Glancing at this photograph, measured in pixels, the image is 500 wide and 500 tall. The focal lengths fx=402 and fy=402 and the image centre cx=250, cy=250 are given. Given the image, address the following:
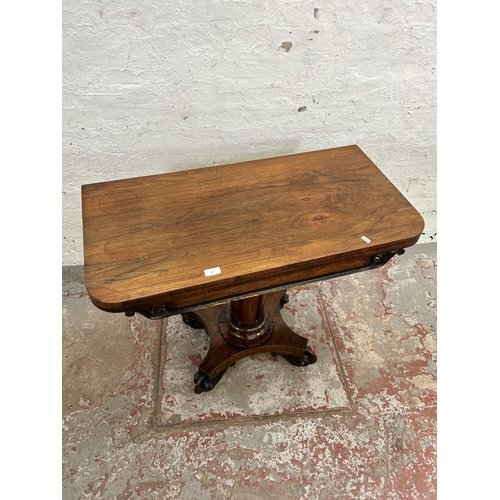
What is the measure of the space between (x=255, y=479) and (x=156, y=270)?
40.1 inches

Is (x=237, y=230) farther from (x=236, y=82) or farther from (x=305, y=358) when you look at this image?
(x=305, y=358)

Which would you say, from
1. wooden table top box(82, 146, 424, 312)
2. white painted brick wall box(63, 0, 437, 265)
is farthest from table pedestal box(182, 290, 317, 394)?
white painted brick wall box(63, 0, 437, 265)

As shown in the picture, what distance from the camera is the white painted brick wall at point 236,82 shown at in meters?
1.57

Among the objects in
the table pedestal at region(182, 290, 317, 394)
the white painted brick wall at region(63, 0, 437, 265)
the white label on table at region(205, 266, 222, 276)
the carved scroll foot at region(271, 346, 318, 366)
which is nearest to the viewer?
the white label on table at region(205, 266, 222, 276)

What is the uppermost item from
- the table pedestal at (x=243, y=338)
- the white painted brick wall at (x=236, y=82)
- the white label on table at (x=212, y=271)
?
the white painted brick wall at (x=236, y=82)

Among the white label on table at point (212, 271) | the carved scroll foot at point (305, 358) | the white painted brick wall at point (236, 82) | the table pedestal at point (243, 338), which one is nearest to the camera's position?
the white label on table at point (212, 271)

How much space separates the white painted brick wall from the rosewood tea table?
0.95ft

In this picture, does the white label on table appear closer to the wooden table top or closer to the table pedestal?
the wooden table top

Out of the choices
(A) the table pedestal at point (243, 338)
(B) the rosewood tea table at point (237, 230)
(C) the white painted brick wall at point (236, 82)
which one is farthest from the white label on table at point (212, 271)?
(C) the white painted brick wall at point (236, 82)

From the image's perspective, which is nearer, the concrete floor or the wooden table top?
the wooden table top

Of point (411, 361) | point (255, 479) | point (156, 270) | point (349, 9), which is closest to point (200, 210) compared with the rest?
point (156, 270)

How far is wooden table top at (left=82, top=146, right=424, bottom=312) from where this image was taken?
125cm

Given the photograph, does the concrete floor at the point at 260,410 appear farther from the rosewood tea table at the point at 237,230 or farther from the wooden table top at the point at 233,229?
the wooden table top at the point at 233,229

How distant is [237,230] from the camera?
55.5 inches
